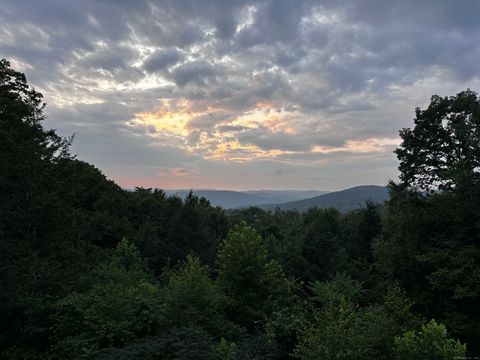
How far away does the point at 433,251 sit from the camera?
18.5 m

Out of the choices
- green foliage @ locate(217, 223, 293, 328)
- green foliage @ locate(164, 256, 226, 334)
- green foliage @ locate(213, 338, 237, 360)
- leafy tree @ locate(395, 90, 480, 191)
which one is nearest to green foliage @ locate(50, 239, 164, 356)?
green foliage @ locate(164, 256, 226, 334)

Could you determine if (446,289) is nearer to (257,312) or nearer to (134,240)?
(257,312)

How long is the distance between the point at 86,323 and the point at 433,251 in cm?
1657

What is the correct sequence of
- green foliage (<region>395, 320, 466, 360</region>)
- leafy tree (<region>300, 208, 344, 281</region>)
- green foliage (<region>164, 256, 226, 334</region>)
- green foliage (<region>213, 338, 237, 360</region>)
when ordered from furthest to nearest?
leafy tree (<region>300, 208, 344, 281</region>) < green foliage (<region>164, 256, 226, 334</region>) < green foliage (<region>213, 338, 237, 360</region>) < green foliage (<region>395, 320, 466, 360</region>)

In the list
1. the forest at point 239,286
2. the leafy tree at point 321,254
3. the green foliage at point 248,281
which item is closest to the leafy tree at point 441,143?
the forest at point 239,286

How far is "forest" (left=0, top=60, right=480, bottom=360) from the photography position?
11500mm

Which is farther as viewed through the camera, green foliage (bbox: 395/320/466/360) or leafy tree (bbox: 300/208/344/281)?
leafy tree (bbox: 300/208/344/281)

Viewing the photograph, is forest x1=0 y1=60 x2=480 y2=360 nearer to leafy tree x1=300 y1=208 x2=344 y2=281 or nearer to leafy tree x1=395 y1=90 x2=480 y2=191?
leafy tree x1=395 y1=90 x2=480 y2=191

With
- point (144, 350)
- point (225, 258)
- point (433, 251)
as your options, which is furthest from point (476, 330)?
point (144, 350)

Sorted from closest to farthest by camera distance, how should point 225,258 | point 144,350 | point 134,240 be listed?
point 144,350 → point 225,258 → point 134,240

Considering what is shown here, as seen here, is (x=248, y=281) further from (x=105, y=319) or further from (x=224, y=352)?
(x=105, y=319)

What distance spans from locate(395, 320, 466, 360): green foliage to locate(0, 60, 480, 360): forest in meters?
0.03

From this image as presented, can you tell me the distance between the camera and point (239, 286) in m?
20.4

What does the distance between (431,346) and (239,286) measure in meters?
12.7
